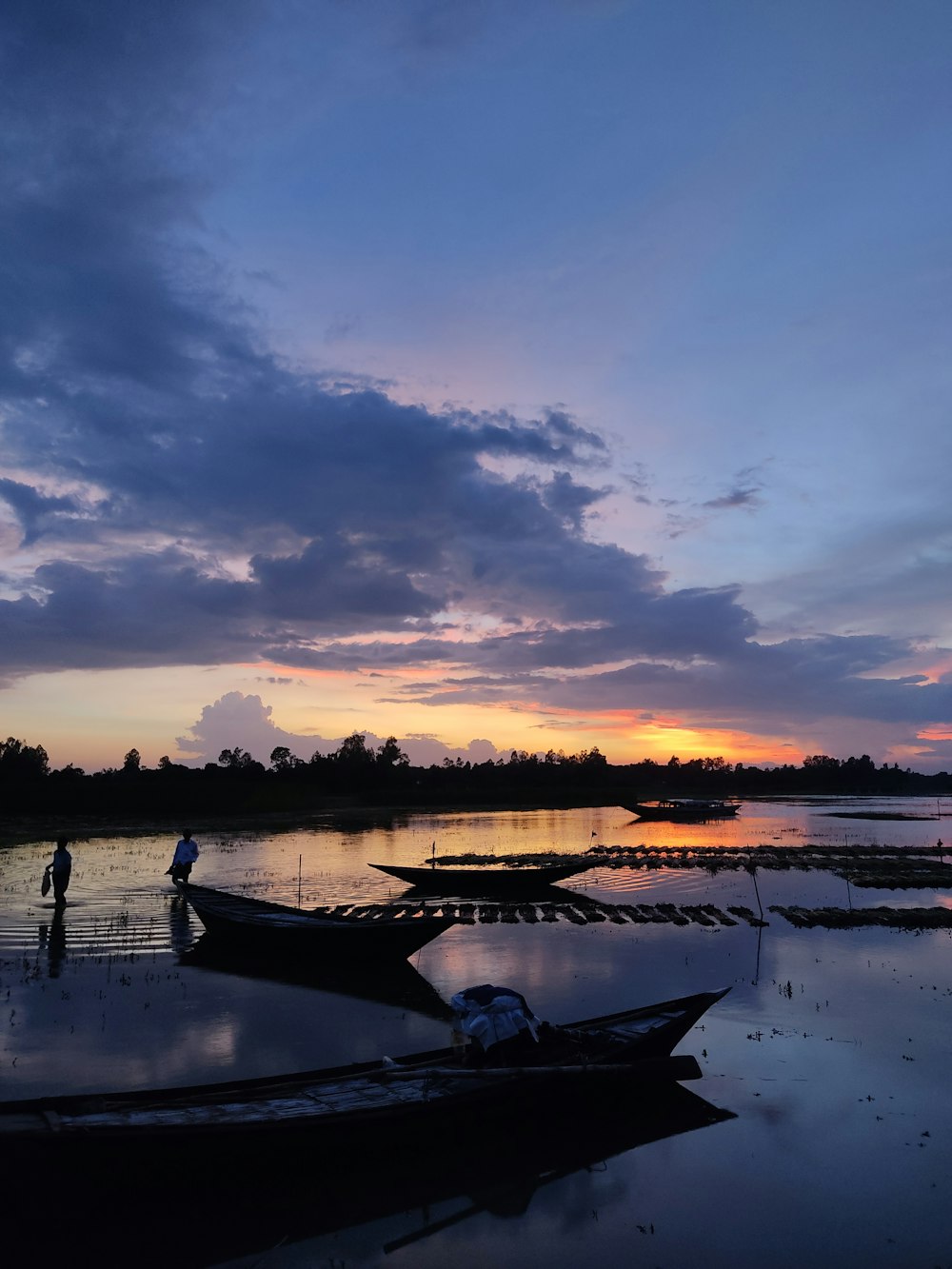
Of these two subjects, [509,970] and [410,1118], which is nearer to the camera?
[410,1118]

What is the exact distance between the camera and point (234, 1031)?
1341 cm

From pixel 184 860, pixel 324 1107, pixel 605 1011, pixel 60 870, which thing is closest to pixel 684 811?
pixel 184 860

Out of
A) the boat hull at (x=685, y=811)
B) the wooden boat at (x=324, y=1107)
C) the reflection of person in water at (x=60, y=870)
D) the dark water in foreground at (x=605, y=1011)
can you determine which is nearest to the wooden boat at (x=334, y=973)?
the dark water in foreground at (x=605, y=1011)

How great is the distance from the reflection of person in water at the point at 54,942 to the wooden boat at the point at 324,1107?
9165mm

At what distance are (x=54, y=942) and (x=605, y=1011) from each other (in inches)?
495

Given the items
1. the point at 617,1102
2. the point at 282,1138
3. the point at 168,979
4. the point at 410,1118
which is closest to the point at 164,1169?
the point at 282,1138

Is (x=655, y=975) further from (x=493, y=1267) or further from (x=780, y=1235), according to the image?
(x=493, y=1267)

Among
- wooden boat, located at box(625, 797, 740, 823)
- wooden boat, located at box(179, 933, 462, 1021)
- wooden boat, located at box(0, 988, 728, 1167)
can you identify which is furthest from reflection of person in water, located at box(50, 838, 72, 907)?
wooden boat, located at box(625, 797, 740, 823)

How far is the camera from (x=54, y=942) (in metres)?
19.2

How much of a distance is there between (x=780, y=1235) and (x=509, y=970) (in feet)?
33.9

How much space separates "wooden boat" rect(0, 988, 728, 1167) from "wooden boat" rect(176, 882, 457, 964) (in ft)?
20.6

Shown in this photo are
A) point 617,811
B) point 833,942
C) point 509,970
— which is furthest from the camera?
point 617,811

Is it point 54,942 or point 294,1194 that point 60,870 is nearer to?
point 54,942

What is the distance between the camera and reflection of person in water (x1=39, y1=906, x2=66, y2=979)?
1709 centimetres
